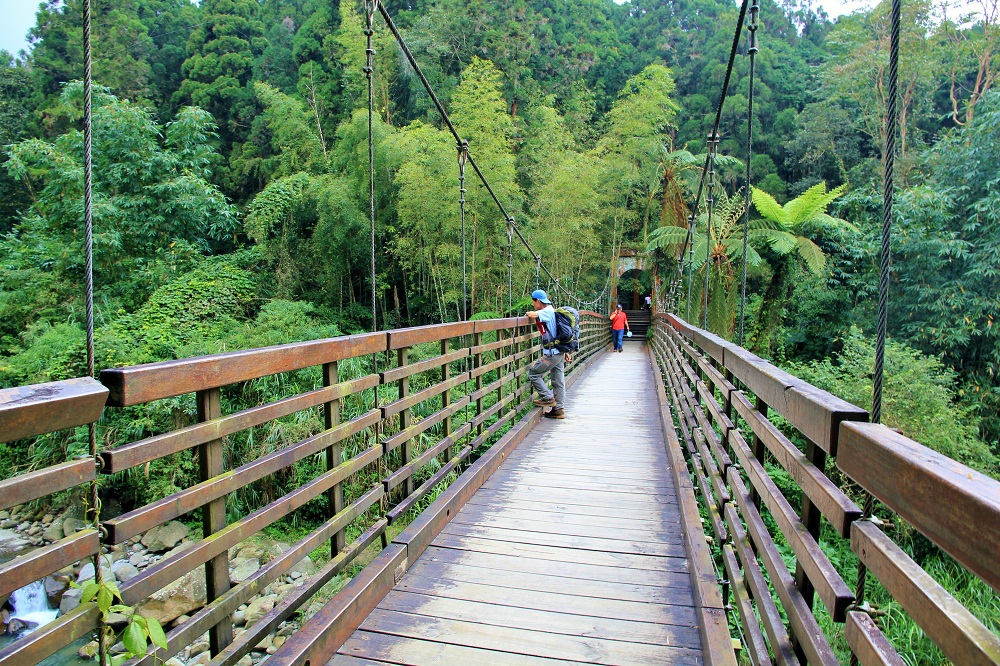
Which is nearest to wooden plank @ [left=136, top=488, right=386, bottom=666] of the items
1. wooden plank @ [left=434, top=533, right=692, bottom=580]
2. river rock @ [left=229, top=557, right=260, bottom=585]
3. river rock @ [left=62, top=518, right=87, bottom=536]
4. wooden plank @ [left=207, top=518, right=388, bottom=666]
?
wooden plank @ [left=207, top=518, right=388, bottom=666]

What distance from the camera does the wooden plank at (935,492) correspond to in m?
0.60

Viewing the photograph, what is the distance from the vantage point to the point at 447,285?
1277 centimetres

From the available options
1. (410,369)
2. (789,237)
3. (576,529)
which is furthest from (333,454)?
(789,237)

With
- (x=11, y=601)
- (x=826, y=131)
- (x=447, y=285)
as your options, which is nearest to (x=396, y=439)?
(x=11, y=601)

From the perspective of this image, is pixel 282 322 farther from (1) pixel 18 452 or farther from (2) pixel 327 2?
(2) pixel 327 2

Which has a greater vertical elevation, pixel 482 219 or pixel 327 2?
pixel 327 2

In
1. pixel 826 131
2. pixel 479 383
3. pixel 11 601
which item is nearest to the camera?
pixel 479 383

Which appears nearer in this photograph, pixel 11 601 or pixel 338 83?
pixel 11 601

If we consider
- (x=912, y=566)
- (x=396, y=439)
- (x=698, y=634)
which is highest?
(x=912, y=566)

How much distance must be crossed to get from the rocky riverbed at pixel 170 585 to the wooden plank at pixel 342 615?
236 centimetres

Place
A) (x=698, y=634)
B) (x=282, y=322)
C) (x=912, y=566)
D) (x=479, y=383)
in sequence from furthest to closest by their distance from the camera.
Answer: (x=282, y=322), (x=479, y=383), (x=698, y=634), (x=912, y=566)

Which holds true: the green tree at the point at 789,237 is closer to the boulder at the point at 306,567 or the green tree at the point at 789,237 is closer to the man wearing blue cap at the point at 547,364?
the man wearing blue cap at the point at 547,364

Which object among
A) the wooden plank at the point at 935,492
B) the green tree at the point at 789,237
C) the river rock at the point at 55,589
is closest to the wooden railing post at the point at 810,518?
the wooden plank at the point at 935,492

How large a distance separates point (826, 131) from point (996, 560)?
76.4 feet
